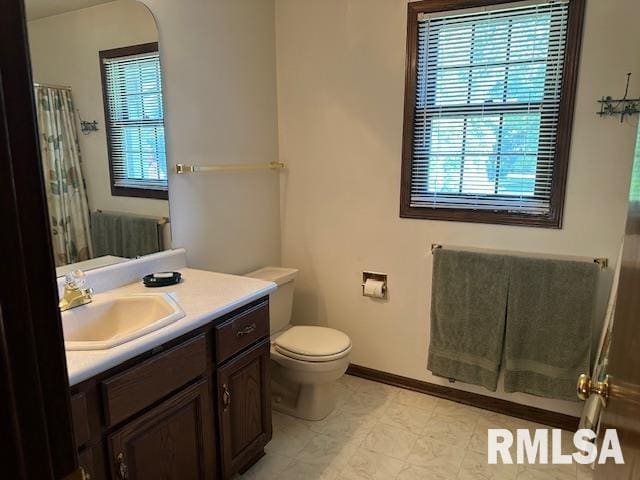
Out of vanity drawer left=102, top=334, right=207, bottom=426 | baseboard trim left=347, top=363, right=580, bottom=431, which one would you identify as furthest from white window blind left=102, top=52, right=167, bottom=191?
baseboard trim left=347, top=363, right=580, bottom=431

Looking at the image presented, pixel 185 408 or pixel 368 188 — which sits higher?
pixel 368 188

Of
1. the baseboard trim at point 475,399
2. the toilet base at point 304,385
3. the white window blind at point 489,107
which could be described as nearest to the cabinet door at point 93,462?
the toilet base at point 304,385

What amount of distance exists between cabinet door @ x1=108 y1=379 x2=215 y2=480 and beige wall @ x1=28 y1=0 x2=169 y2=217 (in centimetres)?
92

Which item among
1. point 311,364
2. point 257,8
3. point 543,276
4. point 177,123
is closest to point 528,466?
point 543,276

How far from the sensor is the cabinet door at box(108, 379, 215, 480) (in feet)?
4.59

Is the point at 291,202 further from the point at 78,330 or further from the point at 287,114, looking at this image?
the point at 78,330

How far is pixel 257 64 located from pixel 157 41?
76 centimetres

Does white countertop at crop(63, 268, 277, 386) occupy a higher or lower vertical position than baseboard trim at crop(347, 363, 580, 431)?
higher

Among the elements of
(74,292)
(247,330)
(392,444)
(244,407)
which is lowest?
(392,444)

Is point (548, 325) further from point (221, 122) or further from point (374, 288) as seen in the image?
point (221, 122)

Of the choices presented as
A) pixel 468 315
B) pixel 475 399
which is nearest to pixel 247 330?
pixel 468 315

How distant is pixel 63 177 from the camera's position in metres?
1.77

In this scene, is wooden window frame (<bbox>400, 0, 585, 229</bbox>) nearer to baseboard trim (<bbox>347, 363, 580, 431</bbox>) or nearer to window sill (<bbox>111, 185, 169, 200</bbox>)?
baseboard trim (<bbox>347, 363, 580, 431</bbox>)

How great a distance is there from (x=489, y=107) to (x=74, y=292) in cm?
216
